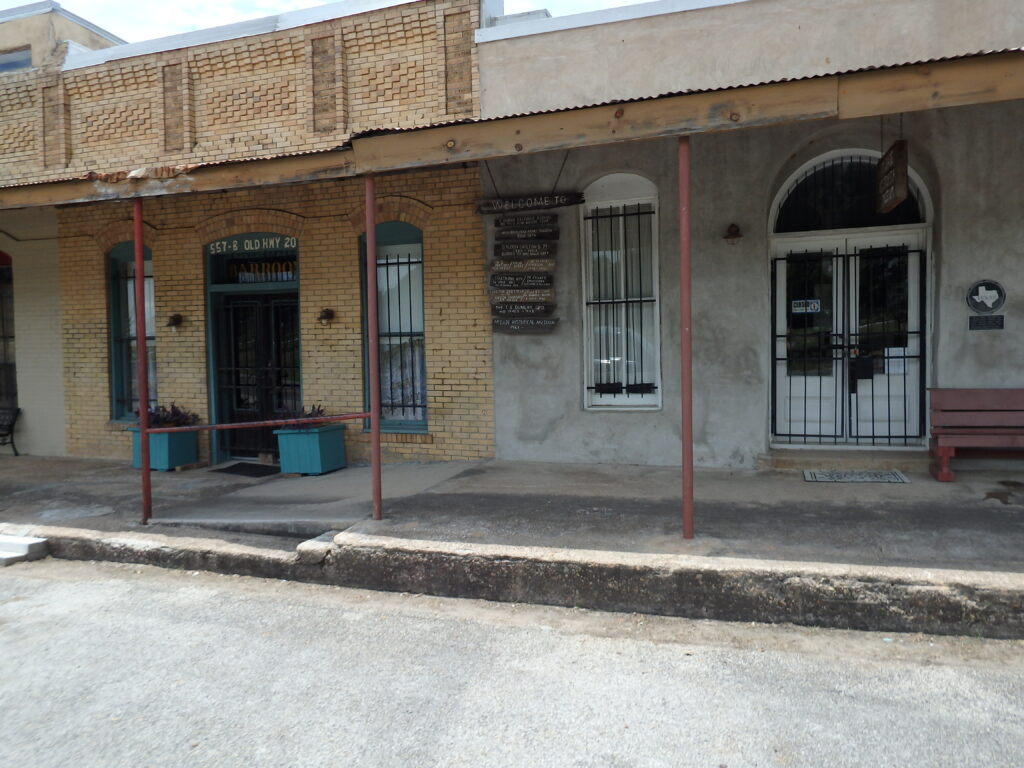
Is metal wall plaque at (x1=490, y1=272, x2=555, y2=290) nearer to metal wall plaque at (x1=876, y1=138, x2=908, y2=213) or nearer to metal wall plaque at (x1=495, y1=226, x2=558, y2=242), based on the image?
metal wall plaque at (x1=495, y1=226, x2=558, y2=242)

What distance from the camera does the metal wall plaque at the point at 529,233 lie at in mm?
8453

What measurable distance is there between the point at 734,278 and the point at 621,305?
3.96 feet

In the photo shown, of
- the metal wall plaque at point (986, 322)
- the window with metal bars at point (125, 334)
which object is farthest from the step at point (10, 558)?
the metal wall plaque at point (986, 322)

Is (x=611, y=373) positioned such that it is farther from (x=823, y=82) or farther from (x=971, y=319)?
(x=823, y=82)

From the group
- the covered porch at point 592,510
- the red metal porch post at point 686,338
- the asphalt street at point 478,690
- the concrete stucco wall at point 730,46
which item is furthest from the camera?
the concrete stucco wall at point 730,46

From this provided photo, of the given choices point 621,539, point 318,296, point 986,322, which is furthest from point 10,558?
point 986,322

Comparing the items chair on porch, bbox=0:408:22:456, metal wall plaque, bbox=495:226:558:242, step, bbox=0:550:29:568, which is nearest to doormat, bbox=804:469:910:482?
metal wall plaque, bbox=495:226:558:242

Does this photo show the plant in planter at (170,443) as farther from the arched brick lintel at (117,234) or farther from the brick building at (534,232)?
the arched brick lintel at (117,234)

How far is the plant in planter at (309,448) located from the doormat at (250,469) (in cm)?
55

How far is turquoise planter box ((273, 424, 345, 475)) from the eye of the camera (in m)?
8.99

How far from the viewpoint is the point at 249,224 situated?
9.84m

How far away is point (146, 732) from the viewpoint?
12.1 ft

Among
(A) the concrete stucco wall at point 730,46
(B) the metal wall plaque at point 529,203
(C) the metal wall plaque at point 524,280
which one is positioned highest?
(A) the concrete stucco wall at point 730,46

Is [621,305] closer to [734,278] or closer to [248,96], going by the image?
[734,278]
